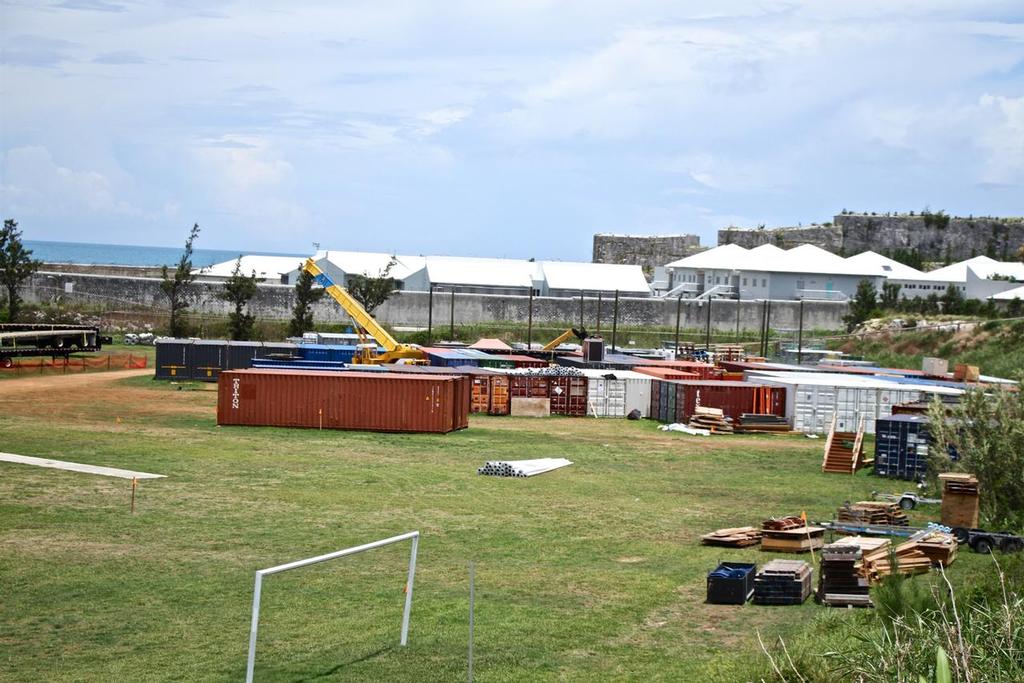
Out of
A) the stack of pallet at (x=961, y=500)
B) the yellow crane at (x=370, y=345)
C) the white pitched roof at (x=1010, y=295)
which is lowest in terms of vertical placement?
the stack of pallet at (x=961, y=500)

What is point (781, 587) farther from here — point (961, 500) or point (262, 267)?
point (262, 267)

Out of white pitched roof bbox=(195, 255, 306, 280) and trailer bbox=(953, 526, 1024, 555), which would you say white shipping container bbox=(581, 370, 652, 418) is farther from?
white pitched roof bbox=(195, 255, 306, 280)

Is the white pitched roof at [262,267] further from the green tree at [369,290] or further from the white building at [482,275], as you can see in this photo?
the green tree at [369,290]

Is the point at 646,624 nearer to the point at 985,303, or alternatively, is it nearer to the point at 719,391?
the point at 719,391

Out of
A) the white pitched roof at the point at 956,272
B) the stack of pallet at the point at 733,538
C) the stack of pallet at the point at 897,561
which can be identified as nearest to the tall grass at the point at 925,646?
the stack of pallet at the point at 897,561

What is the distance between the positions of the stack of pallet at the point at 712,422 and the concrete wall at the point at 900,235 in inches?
3412

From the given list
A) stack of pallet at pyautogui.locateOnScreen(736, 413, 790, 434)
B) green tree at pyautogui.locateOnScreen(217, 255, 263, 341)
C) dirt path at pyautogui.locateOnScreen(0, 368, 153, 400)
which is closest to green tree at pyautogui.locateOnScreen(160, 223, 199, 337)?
green tree at pyautogui.locateOnScreen(217, 255, 263, 341)

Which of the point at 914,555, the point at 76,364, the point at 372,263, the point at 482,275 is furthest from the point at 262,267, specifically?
the point at 914,555

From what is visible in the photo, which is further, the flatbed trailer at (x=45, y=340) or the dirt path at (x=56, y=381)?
the flatbed trailer at (x=45, y=340)

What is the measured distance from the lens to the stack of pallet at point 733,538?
885 inches

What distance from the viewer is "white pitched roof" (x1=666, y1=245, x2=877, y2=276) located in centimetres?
9838

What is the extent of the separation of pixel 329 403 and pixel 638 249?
314 ft

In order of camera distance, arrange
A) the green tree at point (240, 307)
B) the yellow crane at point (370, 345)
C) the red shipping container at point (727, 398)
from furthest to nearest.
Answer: the green tree at point (240, 307) → the yellow crane at point (370, 345) → the red shipping container at point (727, 398)

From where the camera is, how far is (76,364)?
59812 mm
